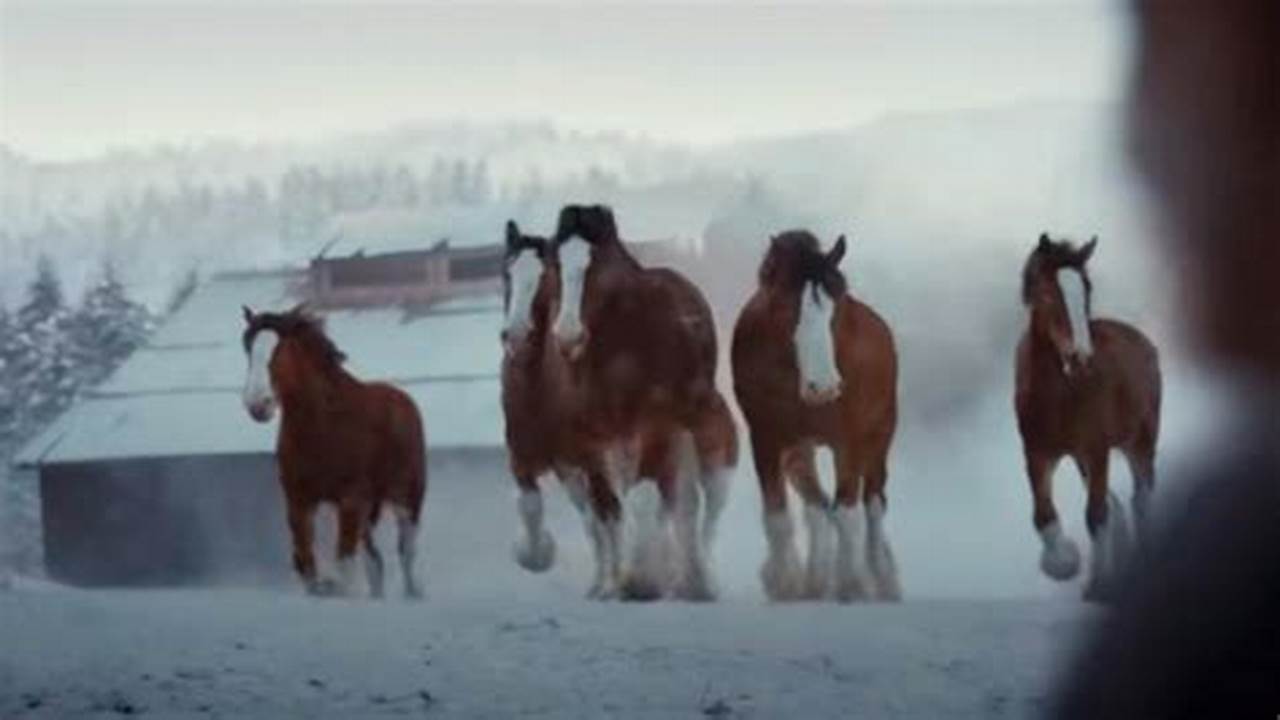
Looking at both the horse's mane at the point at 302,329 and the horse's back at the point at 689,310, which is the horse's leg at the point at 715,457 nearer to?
the horse's back at the point at 689,310

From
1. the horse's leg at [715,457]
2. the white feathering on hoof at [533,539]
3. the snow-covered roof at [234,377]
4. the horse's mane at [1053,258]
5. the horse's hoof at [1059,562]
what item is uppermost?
the horse's mane at [1053,258]

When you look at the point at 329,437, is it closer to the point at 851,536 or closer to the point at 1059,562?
the point at 851,536

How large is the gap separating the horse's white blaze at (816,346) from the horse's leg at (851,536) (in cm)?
8

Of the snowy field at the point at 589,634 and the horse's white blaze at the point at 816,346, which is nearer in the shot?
the snowy field at the point at 589,634

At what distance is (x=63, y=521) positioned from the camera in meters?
2.73

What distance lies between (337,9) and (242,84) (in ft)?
0.48

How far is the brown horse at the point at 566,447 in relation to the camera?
2770mm

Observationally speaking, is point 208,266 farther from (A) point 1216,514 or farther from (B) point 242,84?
(A) point 1216,514

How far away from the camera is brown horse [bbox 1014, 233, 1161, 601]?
2779 mm

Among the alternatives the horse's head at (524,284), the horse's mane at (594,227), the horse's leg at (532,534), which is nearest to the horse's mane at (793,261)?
the horse's mane at (594,227)

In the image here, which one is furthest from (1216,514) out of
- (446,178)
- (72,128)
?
(72,128)

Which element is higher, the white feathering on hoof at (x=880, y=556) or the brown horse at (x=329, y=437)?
Result: the brown horse at (x=329, y=437)

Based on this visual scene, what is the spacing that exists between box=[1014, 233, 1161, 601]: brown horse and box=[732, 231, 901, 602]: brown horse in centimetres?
18

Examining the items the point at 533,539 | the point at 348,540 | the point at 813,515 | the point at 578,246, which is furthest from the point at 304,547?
the point at 813,515
